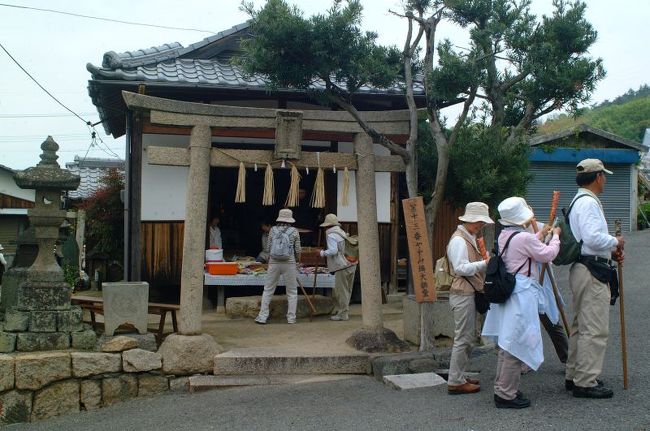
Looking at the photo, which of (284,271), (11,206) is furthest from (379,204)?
(11,206)

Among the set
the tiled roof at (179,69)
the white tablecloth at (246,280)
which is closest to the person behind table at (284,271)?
the white tablecloth at (246,280)

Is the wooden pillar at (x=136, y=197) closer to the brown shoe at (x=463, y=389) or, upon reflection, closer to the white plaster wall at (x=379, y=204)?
the white plaster wall at (x=379, y=204)

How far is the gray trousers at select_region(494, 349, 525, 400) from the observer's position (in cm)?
565

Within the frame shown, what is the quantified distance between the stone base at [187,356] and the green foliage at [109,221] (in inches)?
284

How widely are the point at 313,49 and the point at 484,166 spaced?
2.97 meters

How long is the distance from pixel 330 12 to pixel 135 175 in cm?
551

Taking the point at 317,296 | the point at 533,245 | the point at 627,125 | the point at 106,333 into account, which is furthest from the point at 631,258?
the point at 627,125

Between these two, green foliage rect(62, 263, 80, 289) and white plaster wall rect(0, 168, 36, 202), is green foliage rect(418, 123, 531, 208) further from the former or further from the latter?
white plaster wall rect(0, 168, 36, 202)

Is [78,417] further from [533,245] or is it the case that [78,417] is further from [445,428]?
[533,245]

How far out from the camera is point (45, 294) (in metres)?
7.61

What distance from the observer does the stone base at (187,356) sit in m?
7.61

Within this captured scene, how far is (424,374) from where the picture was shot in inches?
288

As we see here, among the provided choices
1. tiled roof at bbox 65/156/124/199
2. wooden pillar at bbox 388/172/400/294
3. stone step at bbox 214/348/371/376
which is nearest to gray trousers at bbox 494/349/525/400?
stone step at bbox 214/348/371/376

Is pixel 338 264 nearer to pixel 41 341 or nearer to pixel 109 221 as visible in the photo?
pixel 41 341
